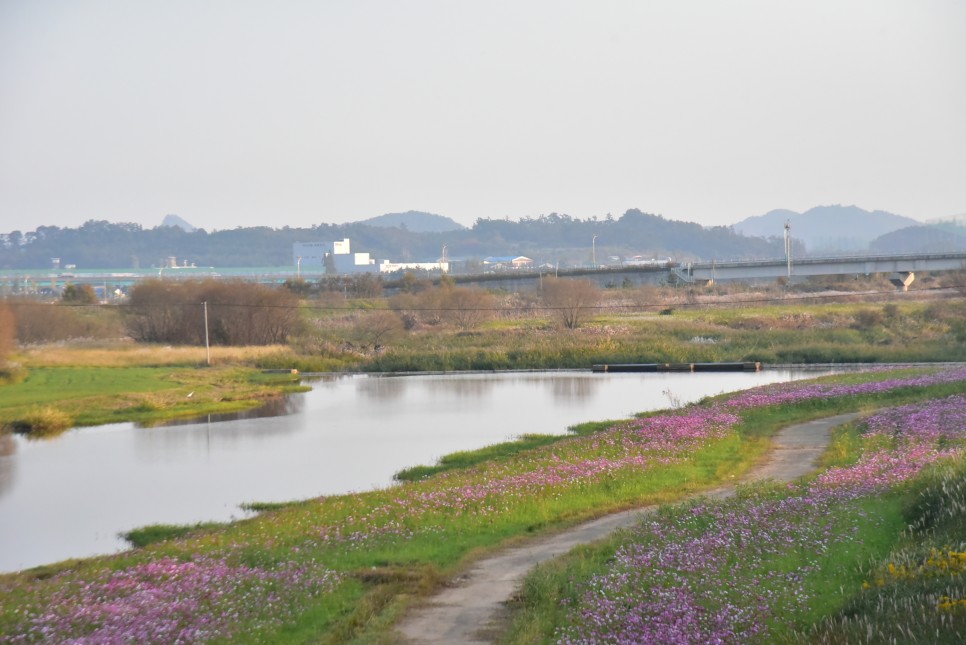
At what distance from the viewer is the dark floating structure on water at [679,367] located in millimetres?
52219

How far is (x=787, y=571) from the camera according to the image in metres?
10.7

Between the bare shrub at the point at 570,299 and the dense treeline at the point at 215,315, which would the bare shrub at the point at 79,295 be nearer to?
the dense treeline at the point at 215,315

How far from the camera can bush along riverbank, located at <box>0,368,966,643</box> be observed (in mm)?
10625

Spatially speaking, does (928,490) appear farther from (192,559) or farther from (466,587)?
(192,559)

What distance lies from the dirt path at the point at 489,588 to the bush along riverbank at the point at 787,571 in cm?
46

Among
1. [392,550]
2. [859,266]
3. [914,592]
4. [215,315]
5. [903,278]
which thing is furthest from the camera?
[903,278]

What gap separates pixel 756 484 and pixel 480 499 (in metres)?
4.63

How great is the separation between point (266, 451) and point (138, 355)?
1226 inches

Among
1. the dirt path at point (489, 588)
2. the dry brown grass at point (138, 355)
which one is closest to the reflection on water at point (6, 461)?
the dirt path at point (489, 588)

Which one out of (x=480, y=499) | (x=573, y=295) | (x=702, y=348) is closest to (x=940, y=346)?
(x=702, y=348)

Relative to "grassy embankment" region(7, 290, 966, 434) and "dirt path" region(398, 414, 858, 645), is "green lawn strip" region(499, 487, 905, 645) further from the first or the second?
"grassy embankment" region(7, 290, 966, 434)

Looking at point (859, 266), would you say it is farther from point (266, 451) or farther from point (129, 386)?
point (266, 451)

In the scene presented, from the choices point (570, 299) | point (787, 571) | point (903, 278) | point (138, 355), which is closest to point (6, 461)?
point (787, 571)

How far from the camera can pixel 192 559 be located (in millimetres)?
13883
